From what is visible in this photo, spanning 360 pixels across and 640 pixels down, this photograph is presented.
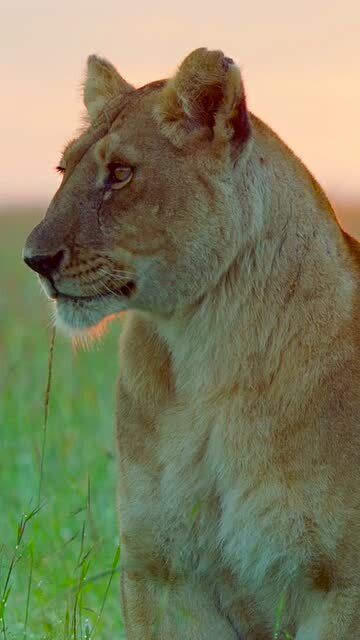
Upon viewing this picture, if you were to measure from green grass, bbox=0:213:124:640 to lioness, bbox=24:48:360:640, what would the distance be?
0.96 ft

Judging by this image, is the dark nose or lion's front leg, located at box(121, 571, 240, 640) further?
lion's front leg, located at box(121, 571, 240, 640)

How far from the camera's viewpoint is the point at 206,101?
3898mm

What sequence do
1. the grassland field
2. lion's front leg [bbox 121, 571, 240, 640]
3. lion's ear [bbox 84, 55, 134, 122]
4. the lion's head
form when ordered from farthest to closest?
the grassland field < lion's ear [bbox 84, 55, 134, 122] < lion's front leg [bbox 121, 571, 240, 640] < the lion's head

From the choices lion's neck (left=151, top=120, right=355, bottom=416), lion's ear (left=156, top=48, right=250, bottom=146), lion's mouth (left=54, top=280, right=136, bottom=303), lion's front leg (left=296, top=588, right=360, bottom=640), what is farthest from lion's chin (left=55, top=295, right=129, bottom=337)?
lion's front leg (left=296, top=588, right=360, bottom=640)

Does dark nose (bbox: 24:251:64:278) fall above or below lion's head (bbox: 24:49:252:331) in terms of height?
below

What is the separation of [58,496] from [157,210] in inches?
111

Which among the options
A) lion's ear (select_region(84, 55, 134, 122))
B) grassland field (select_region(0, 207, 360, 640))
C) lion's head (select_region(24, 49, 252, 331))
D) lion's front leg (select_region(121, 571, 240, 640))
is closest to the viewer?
Answer: lion's head (select_region(24, 49, 252, 331))

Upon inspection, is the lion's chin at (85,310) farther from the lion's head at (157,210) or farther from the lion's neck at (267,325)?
the lion's neck at (267,325)

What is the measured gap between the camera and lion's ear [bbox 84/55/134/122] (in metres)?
4.22

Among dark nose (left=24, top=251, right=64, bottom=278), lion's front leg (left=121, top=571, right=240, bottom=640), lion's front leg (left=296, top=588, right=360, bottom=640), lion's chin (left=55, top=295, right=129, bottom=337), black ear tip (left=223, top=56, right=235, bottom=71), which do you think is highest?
black ear tip (left=223, top=56, right=235, bottom=71)

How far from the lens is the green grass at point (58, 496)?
4629mm

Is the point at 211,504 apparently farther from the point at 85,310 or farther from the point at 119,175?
the point at 119,175

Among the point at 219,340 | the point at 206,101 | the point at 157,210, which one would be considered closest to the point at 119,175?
the point at 157,210

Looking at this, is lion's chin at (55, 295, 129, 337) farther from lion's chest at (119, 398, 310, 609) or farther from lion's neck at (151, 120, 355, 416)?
lion's chest at (119, 398, 310, 609)
